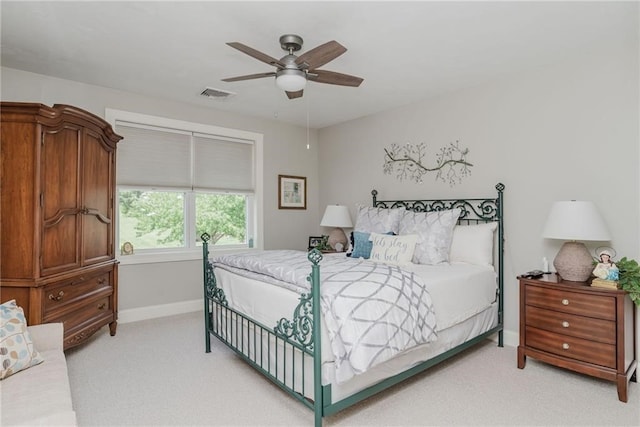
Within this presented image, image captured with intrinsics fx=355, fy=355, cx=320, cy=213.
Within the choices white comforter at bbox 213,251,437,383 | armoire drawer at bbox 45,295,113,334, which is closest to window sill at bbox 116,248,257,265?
armoire drawer at bbox 45,295,113,334

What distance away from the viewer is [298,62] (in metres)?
2.23

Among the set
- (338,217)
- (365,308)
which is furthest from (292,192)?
(365,308)

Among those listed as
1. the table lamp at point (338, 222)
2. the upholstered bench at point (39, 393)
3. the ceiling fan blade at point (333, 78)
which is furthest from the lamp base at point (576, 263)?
the upholstered bench at point (39, 393)

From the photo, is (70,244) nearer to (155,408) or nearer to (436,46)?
(155,408)

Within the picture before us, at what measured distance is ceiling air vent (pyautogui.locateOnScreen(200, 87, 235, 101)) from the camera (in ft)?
12.2

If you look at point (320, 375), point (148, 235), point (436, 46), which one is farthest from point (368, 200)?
point (320, 375)

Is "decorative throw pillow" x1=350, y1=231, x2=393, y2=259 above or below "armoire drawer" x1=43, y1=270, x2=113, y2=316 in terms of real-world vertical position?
above

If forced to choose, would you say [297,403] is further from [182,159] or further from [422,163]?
[182,159]

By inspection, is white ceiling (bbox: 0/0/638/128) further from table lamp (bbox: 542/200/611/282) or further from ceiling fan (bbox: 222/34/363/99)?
table lamp (bbox: 542/200/611/282)

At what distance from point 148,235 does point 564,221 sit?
402cm

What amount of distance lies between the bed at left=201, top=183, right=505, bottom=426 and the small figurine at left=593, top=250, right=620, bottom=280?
0.76 m

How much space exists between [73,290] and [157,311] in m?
1.27

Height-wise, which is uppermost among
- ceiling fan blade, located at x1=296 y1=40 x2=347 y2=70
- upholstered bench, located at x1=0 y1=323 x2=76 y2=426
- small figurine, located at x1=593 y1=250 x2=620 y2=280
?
ceiling fan blade, located at x1=296 y1=40 x2=347 y2=70

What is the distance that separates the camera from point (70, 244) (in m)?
2.83
